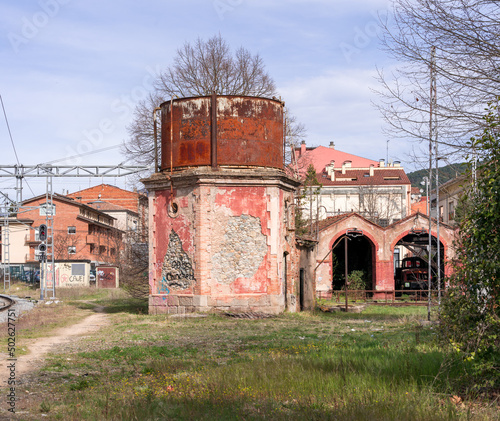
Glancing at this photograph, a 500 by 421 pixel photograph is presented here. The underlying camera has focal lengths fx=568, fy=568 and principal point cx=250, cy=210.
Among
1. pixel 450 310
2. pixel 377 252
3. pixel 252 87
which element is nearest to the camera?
pixel 450 310

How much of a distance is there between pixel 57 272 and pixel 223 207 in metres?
31.5

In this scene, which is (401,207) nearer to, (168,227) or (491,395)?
(168,227)

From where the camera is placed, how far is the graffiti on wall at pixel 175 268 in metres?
22.1

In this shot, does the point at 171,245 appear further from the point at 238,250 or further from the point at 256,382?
the point at 256,382

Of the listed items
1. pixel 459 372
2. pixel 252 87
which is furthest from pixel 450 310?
pixel 252 87

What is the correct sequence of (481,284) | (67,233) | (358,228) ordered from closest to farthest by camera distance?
(481,284)
(358,228)
(67,233)

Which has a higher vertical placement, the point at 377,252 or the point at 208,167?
the point at 208,167

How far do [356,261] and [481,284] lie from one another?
3787cm

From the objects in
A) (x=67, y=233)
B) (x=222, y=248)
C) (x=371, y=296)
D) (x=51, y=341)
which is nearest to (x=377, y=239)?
(x=371, y=296)

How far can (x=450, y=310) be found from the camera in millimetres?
7938

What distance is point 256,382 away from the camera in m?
8.54

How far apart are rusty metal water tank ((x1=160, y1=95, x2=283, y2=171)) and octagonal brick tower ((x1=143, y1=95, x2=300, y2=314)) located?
0.13ft

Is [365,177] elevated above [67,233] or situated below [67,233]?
above

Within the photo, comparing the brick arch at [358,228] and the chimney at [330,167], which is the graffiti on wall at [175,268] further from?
the chimney at [330,167]
